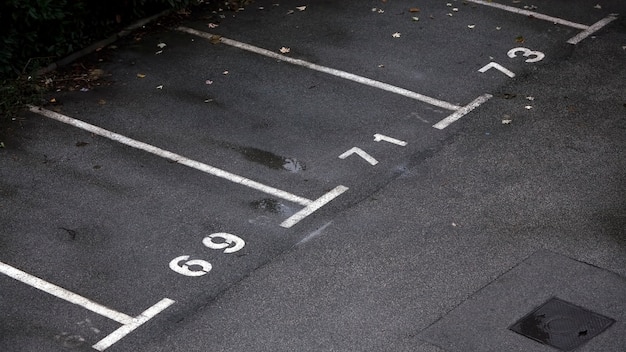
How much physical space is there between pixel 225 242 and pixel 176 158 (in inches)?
76.1

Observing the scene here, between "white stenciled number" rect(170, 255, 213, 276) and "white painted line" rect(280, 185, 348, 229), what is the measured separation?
1023mm

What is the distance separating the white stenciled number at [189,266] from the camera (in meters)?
9.66

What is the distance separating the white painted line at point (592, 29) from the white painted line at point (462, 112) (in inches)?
88.1

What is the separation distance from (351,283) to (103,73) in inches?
237

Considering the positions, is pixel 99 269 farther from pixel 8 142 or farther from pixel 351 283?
pixel 8 142

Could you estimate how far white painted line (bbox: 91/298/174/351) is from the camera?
28.6 ft

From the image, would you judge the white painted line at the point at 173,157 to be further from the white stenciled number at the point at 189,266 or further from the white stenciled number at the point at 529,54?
the white stenciled number at the point at 529,54

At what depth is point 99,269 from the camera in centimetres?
976

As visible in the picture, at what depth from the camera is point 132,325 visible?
8922mm

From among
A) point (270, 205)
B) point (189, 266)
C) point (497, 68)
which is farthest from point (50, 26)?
point (497, 68)

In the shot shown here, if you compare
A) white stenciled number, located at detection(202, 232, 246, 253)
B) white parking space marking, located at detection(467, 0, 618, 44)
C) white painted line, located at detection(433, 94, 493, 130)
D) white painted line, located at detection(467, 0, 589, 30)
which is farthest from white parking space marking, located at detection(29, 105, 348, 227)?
white painted line, located at detection(467, 0, 589, 30)

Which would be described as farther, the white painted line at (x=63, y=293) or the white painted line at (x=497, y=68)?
the white painted line at (x=497, y=68)

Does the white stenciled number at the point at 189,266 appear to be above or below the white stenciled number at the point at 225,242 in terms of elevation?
below

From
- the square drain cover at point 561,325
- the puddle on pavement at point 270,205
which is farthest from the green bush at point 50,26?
the square drain cover at point 561,325
